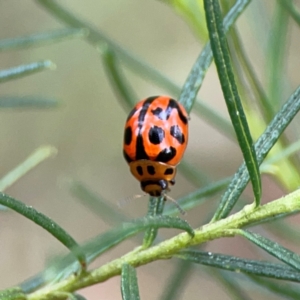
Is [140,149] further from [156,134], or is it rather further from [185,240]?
[185,240]

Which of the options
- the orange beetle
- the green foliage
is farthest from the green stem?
the orange beetle

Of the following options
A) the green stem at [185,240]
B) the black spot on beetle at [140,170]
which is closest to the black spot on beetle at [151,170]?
the black spot on beetle at [140,170]

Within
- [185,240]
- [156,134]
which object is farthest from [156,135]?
[185,240]

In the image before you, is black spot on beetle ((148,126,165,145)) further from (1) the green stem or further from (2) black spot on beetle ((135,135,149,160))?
(1) the green stem

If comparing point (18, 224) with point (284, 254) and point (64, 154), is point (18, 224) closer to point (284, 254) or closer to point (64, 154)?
point (64, 154)

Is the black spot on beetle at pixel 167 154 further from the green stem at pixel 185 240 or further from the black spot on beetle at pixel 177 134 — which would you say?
the green stem at pixel 185 240
